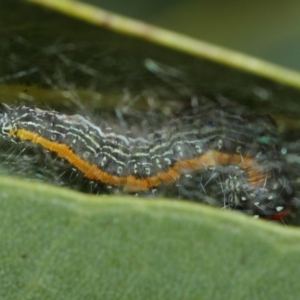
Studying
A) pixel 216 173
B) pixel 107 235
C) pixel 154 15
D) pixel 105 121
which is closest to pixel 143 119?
pixel 105 121

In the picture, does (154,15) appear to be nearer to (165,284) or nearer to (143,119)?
(143,119)

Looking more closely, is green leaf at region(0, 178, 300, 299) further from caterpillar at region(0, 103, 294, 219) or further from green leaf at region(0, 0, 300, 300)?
caterpillar at region(0, 103, 294, 219)

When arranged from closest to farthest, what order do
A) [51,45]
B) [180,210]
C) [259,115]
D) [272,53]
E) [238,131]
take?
[180,210] → [51,45] → [259,115] → [238,131] → [272,53]

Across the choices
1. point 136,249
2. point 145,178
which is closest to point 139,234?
point 136,249

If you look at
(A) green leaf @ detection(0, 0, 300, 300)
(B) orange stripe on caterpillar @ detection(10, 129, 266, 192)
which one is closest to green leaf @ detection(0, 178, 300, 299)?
(A) green leaf @ detection(0, 0, 300, 300)

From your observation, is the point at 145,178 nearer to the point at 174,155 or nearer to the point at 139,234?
the point at 174,155
